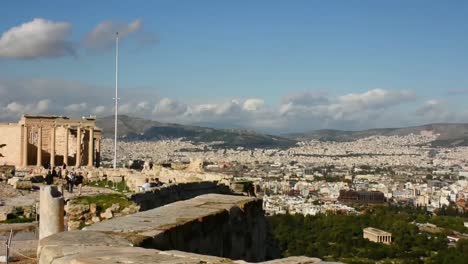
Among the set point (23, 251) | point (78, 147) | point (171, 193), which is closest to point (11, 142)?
point (78, 147)

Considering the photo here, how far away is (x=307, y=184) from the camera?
14388cm

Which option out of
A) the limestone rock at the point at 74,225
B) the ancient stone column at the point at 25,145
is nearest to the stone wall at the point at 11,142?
the ancient stone column at the point at 25,145

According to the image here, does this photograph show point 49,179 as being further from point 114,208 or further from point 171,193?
point 114,208

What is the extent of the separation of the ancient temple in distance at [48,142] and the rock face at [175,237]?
35.5 m

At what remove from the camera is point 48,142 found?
144ft

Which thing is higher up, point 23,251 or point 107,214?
point 107,214

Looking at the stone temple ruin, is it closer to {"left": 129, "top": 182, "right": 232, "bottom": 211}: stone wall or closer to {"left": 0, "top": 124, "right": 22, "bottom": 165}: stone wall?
{"left": 129, "top": 182, "right": 232, "bottom": 211}: stone wall

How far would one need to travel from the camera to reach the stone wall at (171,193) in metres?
12.1

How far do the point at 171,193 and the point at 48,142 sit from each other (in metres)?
32.6

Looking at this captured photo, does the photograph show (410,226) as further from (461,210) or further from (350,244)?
(461,210)

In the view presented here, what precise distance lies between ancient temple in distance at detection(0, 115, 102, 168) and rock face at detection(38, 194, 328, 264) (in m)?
35.5

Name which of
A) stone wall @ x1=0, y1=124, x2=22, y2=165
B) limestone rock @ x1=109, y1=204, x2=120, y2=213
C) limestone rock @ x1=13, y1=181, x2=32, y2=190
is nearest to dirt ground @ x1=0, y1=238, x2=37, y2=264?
limestone rock @ x1=109, y1=204, x2=120, y2=213

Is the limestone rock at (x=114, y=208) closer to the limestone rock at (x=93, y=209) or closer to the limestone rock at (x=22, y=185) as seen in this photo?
the limestone rock at (x=93, y=209)

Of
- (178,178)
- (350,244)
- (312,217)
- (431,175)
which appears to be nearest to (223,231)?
(178,178)
